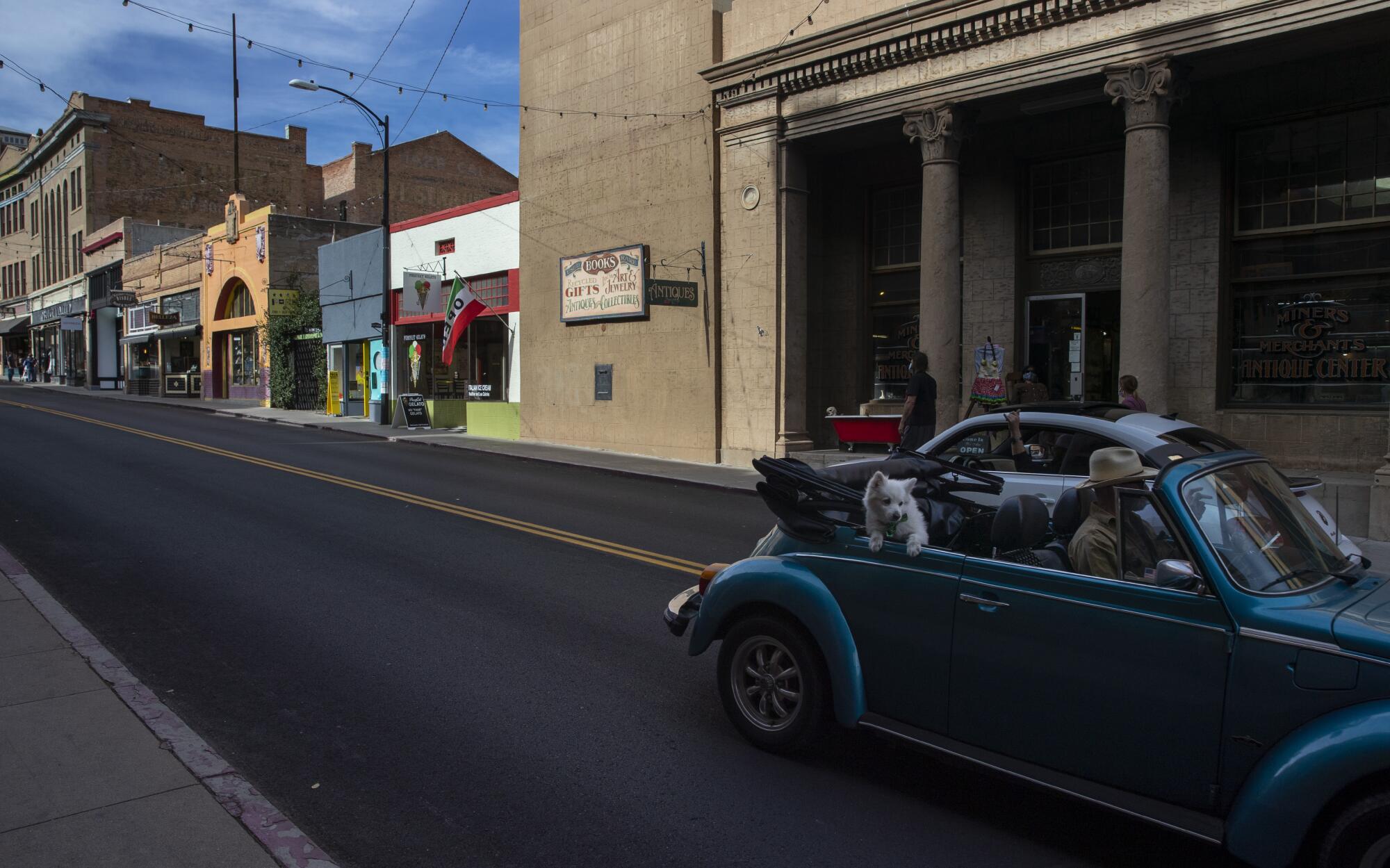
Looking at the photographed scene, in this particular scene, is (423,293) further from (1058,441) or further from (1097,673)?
(1097,673)

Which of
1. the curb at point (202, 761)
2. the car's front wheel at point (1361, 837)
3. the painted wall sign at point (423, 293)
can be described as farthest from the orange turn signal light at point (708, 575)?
the painted wall sign at point (423, 293)

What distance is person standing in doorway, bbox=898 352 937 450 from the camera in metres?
13.8

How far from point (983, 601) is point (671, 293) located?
15.9 metres

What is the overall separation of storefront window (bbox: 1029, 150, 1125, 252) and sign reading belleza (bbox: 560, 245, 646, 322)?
8.06 m

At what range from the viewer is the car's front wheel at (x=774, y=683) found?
4539 mm

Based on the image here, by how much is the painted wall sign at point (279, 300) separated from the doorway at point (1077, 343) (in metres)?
32.0

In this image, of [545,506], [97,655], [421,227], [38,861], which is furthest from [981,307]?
[421,227]

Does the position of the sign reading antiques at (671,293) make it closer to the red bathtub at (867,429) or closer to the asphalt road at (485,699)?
the red bathtub at (867,429)

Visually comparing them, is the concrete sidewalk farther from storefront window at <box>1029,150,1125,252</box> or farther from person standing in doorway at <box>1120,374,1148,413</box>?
storefront window at <box>1029,150,1125,252</box>

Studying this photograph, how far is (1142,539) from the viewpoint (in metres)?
3.74

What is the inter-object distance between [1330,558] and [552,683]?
413cm

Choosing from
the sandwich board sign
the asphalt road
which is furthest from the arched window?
the asphalt road

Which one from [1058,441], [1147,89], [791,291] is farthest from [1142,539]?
[791,291]

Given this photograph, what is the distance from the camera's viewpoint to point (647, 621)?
7168mm
